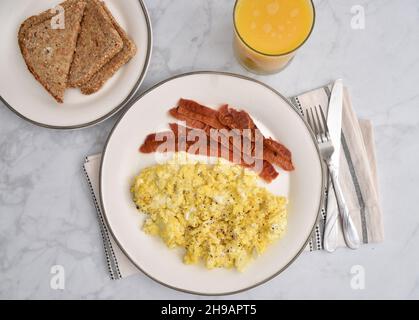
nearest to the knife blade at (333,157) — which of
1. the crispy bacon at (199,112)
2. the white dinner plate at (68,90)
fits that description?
the crispy bacon at (199,112)

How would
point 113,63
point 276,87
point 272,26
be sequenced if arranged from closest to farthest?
point 272,26 < point 113,63 < point 276,87

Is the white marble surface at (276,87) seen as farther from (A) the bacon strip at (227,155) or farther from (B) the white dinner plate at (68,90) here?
(A) the bacon strip at (227,155)

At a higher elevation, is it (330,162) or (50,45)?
(50,45)

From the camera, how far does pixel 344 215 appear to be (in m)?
1.62

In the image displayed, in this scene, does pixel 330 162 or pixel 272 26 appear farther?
pixel 330 162

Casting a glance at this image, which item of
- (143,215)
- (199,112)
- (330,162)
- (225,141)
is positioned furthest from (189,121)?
(330,162)

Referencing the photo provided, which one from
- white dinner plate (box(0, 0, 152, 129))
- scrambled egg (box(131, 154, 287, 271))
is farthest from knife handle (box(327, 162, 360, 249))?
white dinner plate (box(0, 0, 152, 129))

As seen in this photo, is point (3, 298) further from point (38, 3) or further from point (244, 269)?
point (38, 3)

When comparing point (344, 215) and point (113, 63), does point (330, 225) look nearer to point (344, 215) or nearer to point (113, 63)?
point (344, 215)

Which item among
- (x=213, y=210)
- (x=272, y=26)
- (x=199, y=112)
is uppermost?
(x=272, y=26)

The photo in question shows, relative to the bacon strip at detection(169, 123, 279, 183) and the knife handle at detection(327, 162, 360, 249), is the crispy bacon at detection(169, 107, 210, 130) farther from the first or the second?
the knife handle at detection(327, 162, 360, 249)

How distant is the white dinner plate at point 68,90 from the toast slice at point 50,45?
39mm

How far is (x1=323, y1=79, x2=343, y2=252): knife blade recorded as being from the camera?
1.63 m

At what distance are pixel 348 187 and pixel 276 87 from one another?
483 mm
